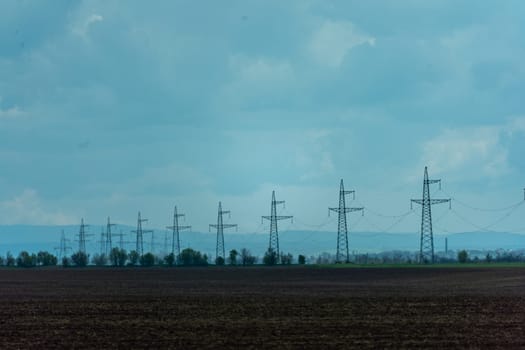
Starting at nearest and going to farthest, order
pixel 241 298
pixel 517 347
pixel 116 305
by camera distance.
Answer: pixel 517 347, pixel 116 305, pixel 241 298

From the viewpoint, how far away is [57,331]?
117 ft

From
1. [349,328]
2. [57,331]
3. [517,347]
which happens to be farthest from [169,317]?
[517,347]

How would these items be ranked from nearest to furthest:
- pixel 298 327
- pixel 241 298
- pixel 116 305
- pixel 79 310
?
pixel 298 327
pixel 79 310
pixel 116 305
pixel 241 298

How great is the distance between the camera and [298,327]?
119ft

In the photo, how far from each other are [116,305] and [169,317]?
31.8 feet

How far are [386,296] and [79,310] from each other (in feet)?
70.7

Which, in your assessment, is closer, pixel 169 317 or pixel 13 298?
pixel 169 317

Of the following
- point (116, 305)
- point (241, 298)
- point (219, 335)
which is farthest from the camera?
point (241, 298)

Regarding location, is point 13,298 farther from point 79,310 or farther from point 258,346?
point 258,346

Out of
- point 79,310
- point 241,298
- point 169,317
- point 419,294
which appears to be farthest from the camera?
point 419,294

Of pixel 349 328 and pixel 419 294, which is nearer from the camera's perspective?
pixel 349 328

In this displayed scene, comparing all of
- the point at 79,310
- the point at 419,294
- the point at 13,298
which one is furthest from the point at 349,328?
the point at 13,298

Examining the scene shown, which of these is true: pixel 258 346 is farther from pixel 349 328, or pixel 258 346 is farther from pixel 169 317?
pixel 169 317

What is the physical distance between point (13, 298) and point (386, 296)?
84.4 feet
